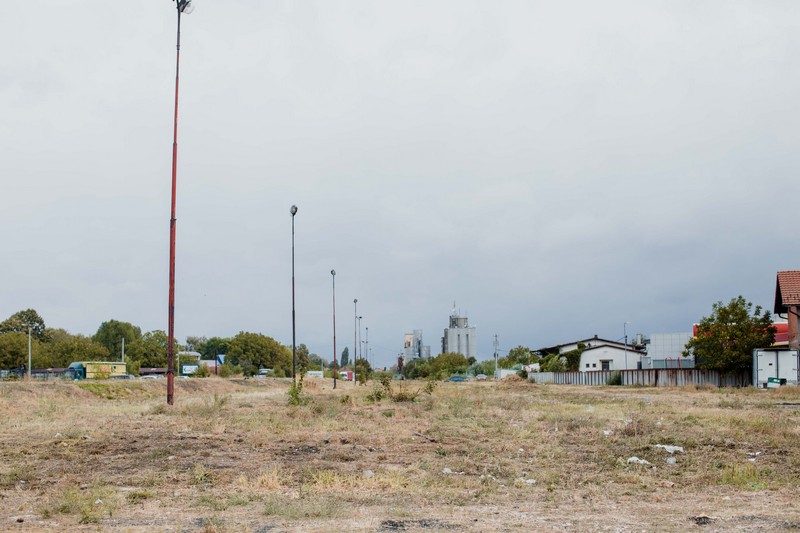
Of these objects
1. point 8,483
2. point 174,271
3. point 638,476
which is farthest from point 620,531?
point 174,271

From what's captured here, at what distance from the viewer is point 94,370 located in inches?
3169

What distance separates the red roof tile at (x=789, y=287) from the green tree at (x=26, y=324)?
115284 mm

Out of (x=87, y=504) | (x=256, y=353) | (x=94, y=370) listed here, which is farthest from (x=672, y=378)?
(x=256, y=353)

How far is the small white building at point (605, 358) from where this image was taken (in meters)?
90.7

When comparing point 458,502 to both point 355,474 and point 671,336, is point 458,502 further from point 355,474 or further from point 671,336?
point 671,336

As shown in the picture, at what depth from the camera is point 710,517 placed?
27.8 ft

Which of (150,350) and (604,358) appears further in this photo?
(150,350)

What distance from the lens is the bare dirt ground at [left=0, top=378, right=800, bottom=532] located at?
8477 millimetres

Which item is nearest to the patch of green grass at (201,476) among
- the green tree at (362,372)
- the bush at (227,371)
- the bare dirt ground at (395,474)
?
the bare dirt ground at (395,474)

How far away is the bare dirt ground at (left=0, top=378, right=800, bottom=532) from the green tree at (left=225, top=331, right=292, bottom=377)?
5064 inches

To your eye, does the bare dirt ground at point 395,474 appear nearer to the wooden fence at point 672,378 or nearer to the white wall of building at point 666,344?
the wooden fence at point 672,378

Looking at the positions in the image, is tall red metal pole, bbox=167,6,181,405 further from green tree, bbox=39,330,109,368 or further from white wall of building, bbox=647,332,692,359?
green tree, bbox=39,330,109,368

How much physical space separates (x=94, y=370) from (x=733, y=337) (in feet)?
211

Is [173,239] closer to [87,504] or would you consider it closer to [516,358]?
[87,504]
